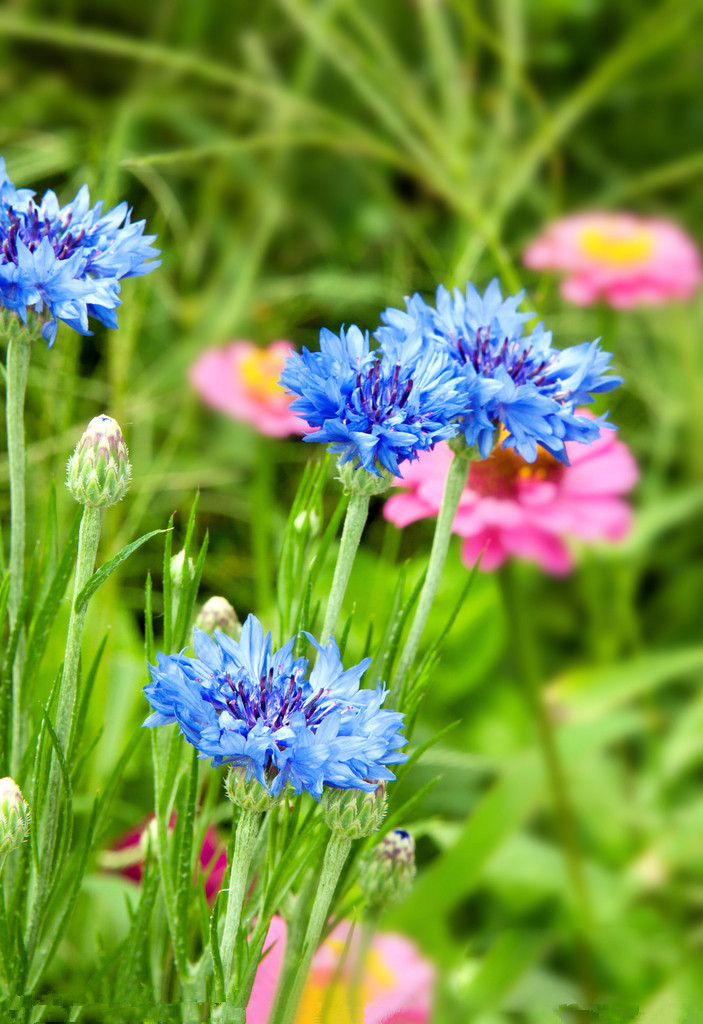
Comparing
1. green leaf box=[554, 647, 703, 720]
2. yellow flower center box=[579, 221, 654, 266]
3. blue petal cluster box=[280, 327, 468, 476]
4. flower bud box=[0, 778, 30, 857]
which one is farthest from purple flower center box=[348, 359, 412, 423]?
yellow flower center box=[579, 221, 654, 266]

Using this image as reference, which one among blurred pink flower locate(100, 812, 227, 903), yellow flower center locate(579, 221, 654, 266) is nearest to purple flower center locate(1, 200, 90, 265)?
blurred pink flower locate(100, 812, 227, 903)

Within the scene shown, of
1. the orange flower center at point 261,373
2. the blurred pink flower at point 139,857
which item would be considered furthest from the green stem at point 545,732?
the orange flower center at point 261,373

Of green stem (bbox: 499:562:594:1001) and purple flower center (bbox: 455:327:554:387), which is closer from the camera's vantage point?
purple flower center (bbox: 455:327:554:387)

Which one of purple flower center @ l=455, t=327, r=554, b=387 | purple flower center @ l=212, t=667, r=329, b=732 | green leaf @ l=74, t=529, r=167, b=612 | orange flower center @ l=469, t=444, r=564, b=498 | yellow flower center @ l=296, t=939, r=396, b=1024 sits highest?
orange flower center @ l=469, t=444, r=564, b=498

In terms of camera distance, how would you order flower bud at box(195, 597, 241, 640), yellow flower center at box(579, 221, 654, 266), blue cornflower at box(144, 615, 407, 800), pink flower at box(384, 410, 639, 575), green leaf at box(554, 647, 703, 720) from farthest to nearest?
1. yellow flower center at box(579, 221, 654, 266)
2. green leaf at box(554, 647, 703, 720)
3. pink flower at box(384, 410, 639, 575)
4. flower bud at box(195, 597, 241, 640)
5. blue cornflower at box(144, 615, 407, 800)

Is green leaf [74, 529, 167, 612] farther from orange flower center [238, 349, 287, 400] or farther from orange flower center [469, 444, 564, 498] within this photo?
orange flower center [238, 349, 287, 400]

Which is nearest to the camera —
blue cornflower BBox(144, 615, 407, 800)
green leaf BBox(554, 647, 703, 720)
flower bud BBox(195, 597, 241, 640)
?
blue cornflower BBox(144, 615, 407, 800)

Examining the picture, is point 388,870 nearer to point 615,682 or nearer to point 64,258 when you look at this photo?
point 64,258

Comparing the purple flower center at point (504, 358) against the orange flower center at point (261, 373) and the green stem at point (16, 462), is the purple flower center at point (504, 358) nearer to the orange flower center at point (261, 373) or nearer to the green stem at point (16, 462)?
the green stem at point (16, 462)

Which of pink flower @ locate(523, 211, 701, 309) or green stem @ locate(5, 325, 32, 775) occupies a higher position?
pink flower @ locate(523, 211, 701, 309)
